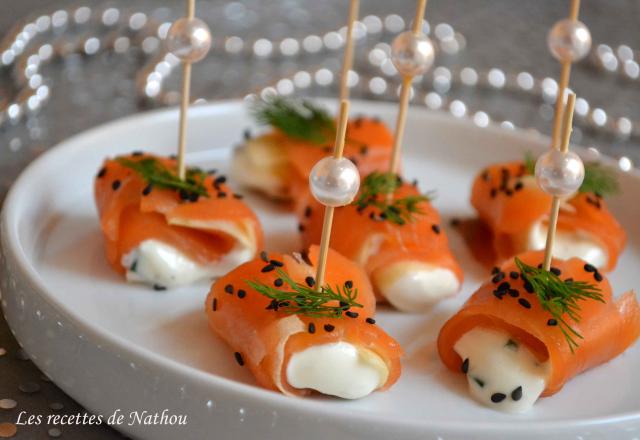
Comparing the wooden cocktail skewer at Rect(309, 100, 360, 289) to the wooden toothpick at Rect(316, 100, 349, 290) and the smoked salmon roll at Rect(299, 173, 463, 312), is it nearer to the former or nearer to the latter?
the wooden toothpick at Rect(316, 100, 349, 290)

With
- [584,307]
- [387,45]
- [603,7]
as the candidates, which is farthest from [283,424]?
[603,7]

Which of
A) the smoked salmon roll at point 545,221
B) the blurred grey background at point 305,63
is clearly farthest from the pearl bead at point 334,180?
the blurred grey background at point 305,63

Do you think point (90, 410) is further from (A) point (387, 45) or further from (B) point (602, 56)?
(B) point (602, 56)

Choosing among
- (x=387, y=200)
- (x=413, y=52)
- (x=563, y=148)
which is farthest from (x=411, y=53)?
(x=563, y=148)

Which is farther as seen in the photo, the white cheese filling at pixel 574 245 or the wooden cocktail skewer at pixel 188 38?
the white cheese filling at pixel 574 245

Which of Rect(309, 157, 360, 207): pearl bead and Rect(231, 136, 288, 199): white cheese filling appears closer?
Rect(309, 157, 360, 207): pearl bead

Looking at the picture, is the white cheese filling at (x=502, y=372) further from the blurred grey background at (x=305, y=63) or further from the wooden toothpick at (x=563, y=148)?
the blurred grey background at (x=305, y=63)

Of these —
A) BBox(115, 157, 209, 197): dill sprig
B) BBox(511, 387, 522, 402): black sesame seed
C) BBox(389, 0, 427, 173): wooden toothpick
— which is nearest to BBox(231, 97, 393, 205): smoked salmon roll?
BBox(389, 0, 427, 173): wooden toothpick
